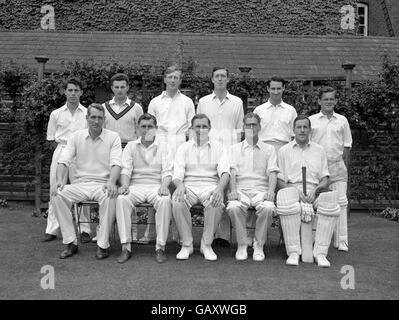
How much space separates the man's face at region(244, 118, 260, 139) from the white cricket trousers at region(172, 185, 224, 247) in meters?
0.78

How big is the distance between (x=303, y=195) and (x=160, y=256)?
1.58m

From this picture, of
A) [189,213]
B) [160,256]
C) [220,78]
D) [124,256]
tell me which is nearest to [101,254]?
[124,256]

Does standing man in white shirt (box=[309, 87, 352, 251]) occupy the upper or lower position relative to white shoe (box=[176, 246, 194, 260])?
upper

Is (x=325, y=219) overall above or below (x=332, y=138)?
below

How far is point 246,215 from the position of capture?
5457 millimetres

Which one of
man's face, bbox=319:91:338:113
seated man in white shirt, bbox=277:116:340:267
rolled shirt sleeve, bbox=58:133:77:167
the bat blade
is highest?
man's face, bbox=319:91:338:113

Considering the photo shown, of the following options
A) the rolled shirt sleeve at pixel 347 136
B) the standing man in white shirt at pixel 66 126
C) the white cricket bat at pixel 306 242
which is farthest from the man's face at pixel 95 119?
the rolled shirt sleeve at pixel 347 136

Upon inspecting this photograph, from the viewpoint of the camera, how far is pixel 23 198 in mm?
8953

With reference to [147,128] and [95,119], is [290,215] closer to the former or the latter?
[147,128]

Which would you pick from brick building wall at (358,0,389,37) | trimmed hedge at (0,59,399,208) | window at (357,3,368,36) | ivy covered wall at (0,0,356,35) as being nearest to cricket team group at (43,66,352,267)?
trimmed hedge at (0,59,399,208)

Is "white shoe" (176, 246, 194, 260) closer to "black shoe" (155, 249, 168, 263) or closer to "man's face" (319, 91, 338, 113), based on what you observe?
"black shoe" (155, 249, 168, 263)

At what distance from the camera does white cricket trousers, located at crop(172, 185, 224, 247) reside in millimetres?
5348

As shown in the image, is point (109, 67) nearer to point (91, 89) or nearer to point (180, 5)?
point (91, 89)
